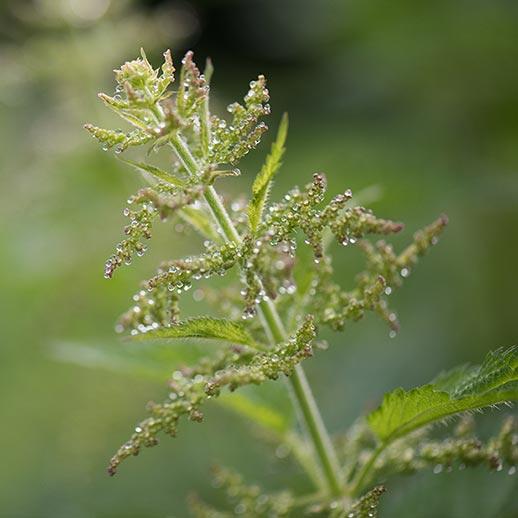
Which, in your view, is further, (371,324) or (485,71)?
(485,71)

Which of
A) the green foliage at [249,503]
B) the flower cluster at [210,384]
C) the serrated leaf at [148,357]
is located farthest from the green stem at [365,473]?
the serrated leaf at [148,357]

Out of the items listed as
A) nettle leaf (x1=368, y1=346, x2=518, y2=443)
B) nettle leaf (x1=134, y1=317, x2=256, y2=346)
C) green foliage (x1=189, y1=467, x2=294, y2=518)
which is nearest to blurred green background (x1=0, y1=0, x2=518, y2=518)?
green foliage (x1=189, y1=467, x2=294, y2=518)

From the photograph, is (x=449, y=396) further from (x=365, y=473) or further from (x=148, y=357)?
(x=148, y=357)

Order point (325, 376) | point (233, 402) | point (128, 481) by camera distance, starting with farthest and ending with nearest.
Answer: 1. point (325, 376)
2. point (128, 481)
3. point (233, 402)

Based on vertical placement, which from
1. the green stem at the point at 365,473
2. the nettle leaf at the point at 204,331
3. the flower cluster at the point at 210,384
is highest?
the nettle leaf at the point at 204,331

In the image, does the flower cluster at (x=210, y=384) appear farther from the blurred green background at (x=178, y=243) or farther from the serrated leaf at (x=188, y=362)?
the blurred green background at (x=178, y=243)

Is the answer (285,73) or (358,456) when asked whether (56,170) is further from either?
(285,73)

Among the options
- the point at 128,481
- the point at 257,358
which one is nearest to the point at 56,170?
the point at 128,481
